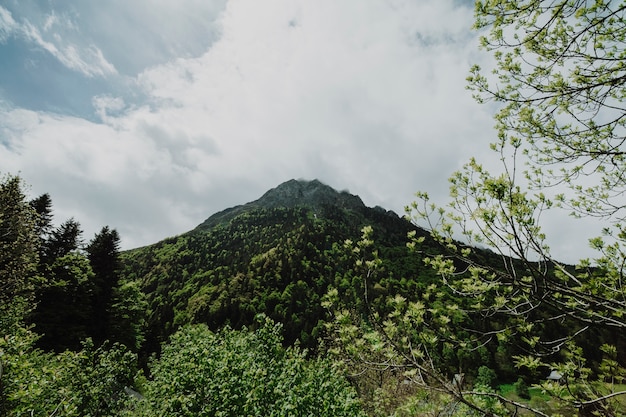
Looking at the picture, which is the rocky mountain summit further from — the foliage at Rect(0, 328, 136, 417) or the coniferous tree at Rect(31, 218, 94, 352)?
the foliage at Rect(0, 328, 136, 417)

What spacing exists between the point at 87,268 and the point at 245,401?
3296 cm

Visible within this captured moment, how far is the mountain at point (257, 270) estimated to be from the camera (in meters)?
71.3

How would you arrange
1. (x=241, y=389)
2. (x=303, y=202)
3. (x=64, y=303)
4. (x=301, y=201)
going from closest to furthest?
(x=241, y=389), (x=64, y=303), (x=303, y=202), (x=301, y=201)

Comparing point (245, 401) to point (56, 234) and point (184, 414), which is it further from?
point (56, 234)

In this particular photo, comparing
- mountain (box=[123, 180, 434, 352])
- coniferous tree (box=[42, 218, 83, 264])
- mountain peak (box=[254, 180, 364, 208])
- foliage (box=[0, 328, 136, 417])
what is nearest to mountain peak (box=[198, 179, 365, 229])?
mountain peak (box=[254, 180, 364, 208])

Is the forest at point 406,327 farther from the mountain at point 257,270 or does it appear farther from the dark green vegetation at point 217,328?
the mountain at point 257,270

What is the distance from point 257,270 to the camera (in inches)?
3605

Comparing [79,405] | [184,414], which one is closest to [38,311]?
[79,405]

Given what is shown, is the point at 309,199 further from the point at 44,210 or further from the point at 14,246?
the point at 14,246

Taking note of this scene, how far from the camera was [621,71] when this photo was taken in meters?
3.90

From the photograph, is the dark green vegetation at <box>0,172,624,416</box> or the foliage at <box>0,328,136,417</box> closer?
the dark green vegetation at <box>0,172,624,416</box>

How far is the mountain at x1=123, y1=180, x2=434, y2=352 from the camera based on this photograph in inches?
2808

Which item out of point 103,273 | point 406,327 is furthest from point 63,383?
point 103,273

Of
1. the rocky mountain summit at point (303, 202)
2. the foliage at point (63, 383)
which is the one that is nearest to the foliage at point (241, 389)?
the foliage at point (63, 383)
